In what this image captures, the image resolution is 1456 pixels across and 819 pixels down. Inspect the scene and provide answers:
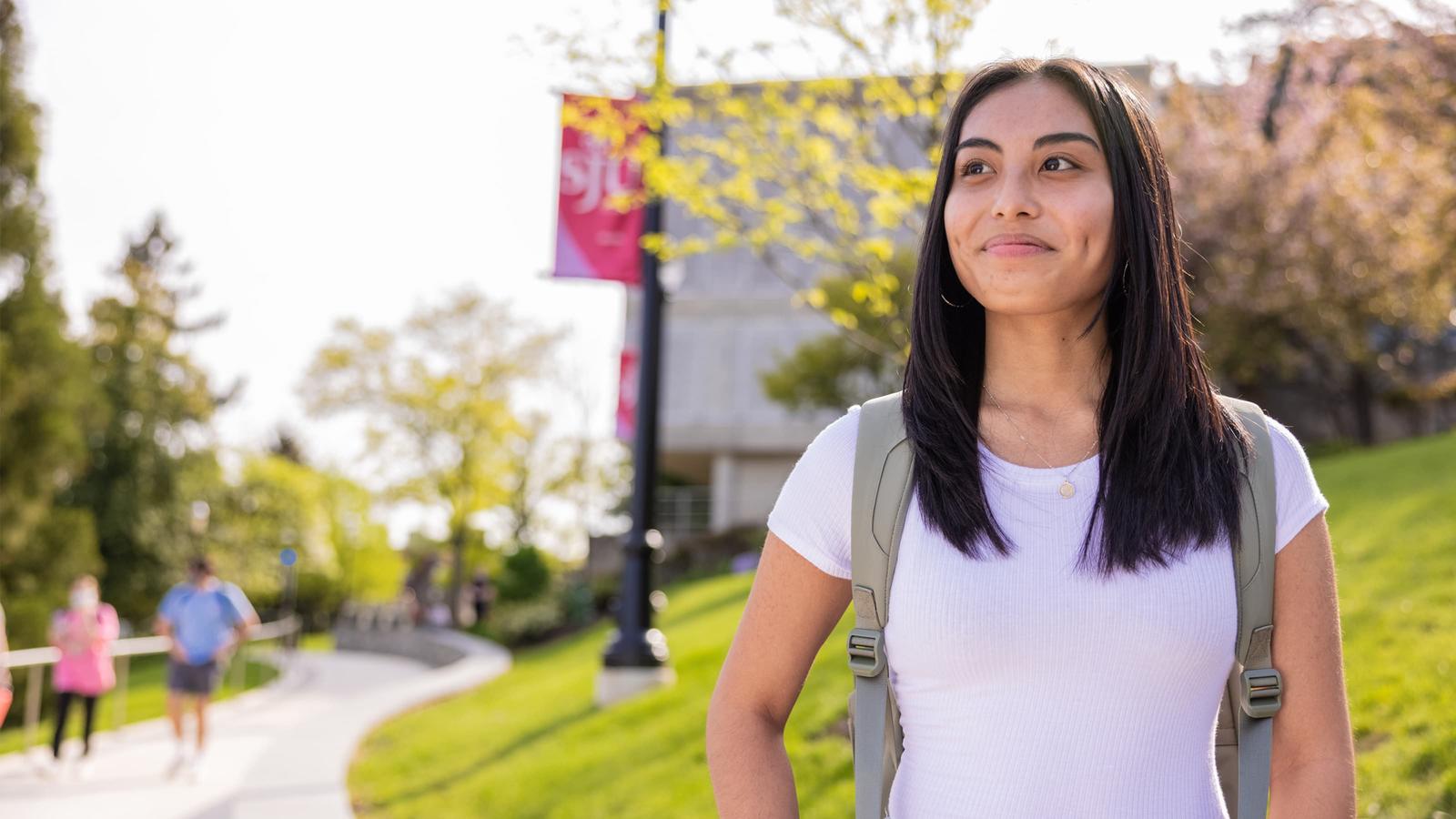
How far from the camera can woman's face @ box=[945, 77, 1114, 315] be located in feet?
6.11

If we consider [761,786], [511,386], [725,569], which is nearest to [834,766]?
[761,786]

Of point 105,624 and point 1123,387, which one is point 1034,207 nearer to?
point 1123,387

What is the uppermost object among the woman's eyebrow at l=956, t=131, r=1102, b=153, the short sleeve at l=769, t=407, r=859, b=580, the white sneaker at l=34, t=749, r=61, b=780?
the woman's eyebrow at l=956, t=131, r=1102, b=153

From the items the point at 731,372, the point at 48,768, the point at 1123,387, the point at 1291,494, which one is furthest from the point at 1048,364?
the point at 731,372

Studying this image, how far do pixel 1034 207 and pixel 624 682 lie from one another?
11.3m

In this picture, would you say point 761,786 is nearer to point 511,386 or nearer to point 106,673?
point 106,673

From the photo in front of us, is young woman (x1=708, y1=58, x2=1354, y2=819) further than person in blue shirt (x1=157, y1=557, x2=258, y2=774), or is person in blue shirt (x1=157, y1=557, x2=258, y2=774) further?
person in blue shirt (x1=157, y1=557, x2=258, y2=774)

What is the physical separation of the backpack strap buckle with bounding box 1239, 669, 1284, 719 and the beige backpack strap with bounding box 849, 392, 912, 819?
1.45ft

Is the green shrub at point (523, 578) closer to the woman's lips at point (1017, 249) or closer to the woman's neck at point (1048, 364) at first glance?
the woman's neck at point (1048, 364)

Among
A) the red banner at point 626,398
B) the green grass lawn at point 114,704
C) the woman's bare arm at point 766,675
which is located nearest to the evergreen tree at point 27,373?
the green grass lawn at point 114,704

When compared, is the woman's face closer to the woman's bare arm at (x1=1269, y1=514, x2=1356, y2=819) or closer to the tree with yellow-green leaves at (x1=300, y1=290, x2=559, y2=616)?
the woman's bare arm at (x1=1269, y1=514, x2=1356, y2=819)

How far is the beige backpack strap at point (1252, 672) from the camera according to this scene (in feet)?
5.81

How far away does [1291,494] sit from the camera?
6.03 feet

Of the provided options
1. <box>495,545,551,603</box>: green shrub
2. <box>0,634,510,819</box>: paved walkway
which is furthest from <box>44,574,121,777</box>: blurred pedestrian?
<box>495,545,551,603</box>: green shrub
